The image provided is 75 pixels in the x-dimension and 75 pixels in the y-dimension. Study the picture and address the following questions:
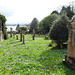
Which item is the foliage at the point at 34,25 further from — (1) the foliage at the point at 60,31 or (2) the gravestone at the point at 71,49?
(2) the gravestone at the point at 71,49

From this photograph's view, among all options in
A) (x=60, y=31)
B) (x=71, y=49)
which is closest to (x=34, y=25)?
(x=60, y=31)

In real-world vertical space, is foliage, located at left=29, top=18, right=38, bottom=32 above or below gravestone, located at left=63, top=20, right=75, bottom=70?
above

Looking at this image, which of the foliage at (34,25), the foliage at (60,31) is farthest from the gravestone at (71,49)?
the foliage at (34,25)

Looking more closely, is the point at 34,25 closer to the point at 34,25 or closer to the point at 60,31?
the point at 34,25

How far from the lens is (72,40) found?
234 inches

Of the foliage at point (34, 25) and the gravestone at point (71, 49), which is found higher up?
the foliage at point (34, 25)

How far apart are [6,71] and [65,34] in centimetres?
892

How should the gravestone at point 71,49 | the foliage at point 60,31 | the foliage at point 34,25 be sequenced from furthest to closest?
the foliage at point 34,25
the foliage at point 60,31
the gravestone at point 71,49

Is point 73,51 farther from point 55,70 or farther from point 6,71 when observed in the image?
point 6,71

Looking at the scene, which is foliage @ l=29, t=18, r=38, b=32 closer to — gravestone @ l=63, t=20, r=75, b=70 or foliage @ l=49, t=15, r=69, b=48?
foliage @ l=49, t=15, r=69, b=48

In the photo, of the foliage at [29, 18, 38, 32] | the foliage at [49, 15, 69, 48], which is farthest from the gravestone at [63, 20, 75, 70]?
the foliage at [29, 18, 38, 32]

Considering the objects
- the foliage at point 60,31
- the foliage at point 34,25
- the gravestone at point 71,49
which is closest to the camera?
the gravestone at point 71,49

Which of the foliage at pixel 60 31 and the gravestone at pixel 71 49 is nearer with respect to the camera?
the gravestone at pixel 71 49

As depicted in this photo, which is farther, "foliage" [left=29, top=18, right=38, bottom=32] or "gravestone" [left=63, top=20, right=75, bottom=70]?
"foliage" [left=29, top=18, right=38, bottom=32]
